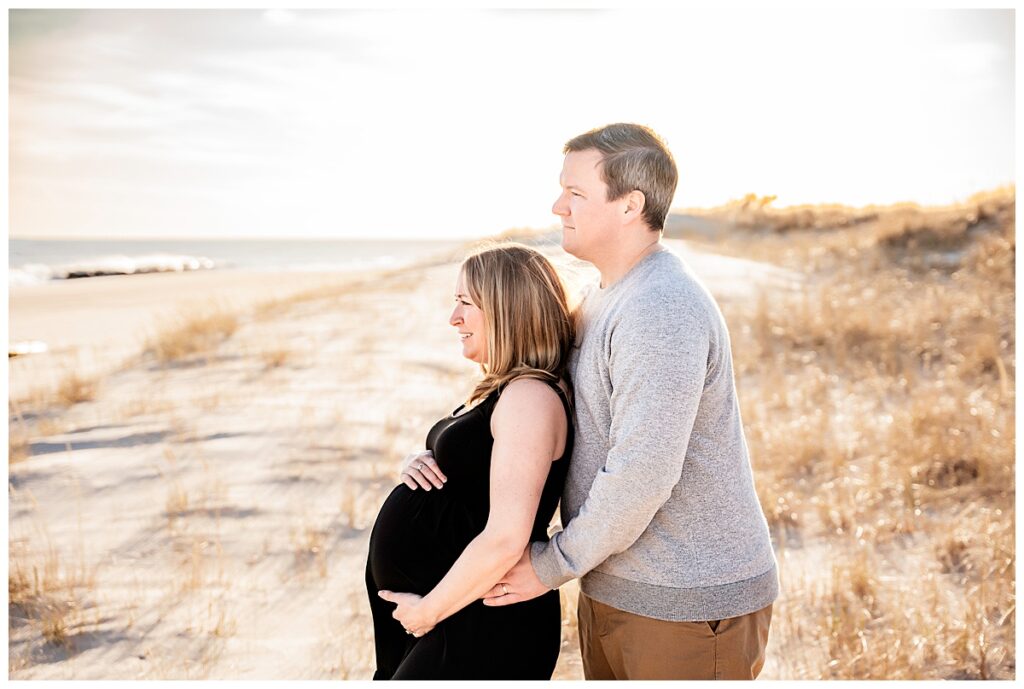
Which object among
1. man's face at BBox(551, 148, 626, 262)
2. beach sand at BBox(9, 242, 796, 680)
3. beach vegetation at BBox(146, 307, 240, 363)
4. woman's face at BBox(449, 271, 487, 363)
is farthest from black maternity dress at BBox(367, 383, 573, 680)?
beach vegetation at BBox(146, 307, 240, 363)

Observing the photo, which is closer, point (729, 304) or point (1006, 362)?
point (1006, 362)

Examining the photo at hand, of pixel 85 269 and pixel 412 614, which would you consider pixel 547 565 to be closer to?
pixel 412 614

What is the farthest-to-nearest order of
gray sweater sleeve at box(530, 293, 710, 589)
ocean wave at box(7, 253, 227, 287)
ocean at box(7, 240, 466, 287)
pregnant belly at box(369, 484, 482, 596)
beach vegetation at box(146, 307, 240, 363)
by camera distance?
ocean at box(7, 240, 466, 287) → ocean wave at box(7, 253, 227, 287) → beach vegetation at box(146, 307, 240, 363) → pregnant belly at box(369, 484, 482, 596) → gray sweater sleeve at box(530, 293, 710, 589)

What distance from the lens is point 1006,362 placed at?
9445 millimetres

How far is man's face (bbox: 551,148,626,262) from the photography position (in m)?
2.32


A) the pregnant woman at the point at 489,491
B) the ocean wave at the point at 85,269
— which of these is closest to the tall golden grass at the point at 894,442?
the pregnant woman at the point at 489,491

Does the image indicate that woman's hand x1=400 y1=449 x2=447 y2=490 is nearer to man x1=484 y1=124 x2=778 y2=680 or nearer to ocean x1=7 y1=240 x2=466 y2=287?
man x1=484 y1=124 x2=778 y2=680

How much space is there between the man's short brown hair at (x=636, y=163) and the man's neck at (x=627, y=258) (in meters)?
0.05

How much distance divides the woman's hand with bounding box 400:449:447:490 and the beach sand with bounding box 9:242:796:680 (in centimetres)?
75

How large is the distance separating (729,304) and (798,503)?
252 inches

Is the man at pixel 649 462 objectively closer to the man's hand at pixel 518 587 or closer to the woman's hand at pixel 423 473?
the man's hand at pixel 518 587

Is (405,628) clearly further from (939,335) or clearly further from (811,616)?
(939,335)

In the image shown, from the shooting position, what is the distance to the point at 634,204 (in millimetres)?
2324

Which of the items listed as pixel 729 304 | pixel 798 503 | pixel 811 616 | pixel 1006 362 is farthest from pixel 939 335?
pixel 811 616
